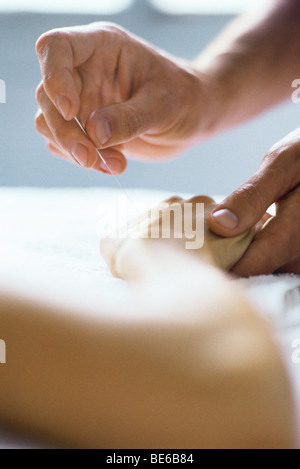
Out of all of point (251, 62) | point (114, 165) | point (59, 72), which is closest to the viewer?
point (59, 72)

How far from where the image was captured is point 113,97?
0.97 metres

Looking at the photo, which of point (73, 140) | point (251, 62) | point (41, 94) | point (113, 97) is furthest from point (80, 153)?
point (251, 62)

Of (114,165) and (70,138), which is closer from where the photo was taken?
(70,138)

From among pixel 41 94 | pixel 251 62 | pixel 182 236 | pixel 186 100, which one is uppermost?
pixel 251 62

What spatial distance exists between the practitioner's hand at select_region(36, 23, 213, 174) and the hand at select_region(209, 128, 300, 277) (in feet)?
0.70

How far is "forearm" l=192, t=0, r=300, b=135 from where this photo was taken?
1087 mm

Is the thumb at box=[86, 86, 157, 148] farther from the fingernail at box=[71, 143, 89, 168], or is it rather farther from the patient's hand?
the patient's hand

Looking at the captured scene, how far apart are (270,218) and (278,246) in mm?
62

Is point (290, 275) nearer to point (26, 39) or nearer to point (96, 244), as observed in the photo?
point (96, 244)

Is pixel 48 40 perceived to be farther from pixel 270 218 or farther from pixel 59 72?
pixel 270 218

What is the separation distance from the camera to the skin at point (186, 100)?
712 millimetres

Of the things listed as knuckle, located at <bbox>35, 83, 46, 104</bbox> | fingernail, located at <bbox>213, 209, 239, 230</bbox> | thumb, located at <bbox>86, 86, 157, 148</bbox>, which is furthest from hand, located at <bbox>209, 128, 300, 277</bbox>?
knuckle, located at <bbox>35, 83, 46, 104</bbox>

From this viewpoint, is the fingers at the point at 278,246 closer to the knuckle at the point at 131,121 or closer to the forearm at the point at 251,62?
the knuckle at the point at 131,121

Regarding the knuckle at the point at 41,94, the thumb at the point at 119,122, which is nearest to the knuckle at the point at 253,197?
the thumb at the point at 119,122
